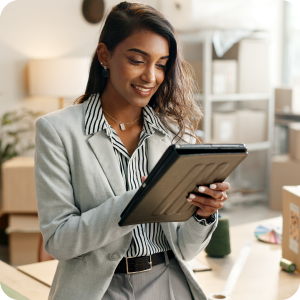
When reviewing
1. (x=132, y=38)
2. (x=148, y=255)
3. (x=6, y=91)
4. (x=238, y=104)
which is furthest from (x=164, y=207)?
(x=238, y=104)

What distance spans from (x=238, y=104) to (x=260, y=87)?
51 cm

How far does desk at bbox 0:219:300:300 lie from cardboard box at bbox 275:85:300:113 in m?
3.32

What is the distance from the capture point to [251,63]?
4520mm

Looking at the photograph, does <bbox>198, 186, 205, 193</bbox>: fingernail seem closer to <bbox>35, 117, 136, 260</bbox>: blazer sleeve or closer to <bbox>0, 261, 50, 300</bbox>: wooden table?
<bbox>35, 117, 136, 260</bbox>: blazer sleeve

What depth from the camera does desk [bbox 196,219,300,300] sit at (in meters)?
1.34

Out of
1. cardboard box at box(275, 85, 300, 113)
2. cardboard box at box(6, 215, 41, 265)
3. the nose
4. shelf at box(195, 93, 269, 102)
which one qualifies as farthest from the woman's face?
cardboard box at box(275, 85, 300, 113)

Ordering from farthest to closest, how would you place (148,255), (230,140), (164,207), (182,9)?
(230,140) < (182,9) < (148,255) < (164,207)

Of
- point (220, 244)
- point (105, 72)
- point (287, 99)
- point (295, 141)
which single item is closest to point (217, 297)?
point (220, 244)

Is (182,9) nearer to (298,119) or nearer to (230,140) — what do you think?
(230,140)

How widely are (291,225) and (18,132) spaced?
2.70m

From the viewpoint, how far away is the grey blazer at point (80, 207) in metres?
0.98

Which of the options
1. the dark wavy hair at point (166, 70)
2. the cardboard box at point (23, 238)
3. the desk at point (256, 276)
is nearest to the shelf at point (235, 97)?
the cardboard box at point (23, 238)

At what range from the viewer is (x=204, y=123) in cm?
429

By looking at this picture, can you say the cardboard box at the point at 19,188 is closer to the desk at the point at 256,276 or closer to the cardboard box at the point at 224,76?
the desk at the point at 256,276
